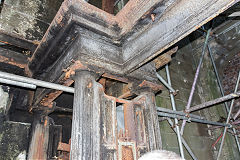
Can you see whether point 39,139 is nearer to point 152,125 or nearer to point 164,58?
point 152,125

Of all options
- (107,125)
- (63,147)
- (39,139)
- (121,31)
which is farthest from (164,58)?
(39,139)

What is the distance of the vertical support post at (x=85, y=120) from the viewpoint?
5.68ft

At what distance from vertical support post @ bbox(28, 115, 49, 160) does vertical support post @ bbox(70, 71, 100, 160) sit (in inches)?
63.9

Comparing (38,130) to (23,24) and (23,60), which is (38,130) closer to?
(23,60)

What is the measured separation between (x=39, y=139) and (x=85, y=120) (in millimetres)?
1760

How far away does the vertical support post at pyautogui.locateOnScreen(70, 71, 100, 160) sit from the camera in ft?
5.68

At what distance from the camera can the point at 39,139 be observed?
3.12 meters

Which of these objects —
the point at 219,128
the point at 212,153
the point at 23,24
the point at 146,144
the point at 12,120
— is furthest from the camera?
the point at 219,128

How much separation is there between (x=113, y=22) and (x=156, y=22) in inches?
23.1

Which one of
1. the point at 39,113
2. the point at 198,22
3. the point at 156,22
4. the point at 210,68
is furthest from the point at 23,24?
the point at 210,68

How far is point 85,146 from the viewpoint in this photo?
5.68 ft

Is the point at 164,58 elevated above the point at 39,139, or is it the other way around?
the point at 164,58

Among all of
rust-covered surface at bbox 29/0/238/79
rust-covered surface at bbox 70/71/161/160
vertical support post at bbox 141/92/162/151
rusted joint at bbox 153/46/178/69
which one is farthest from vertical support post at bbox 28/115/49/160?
rusted joint at bbox 153/46/178/69

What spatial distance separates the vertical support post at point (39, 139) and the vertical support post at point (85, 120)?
1623mm
